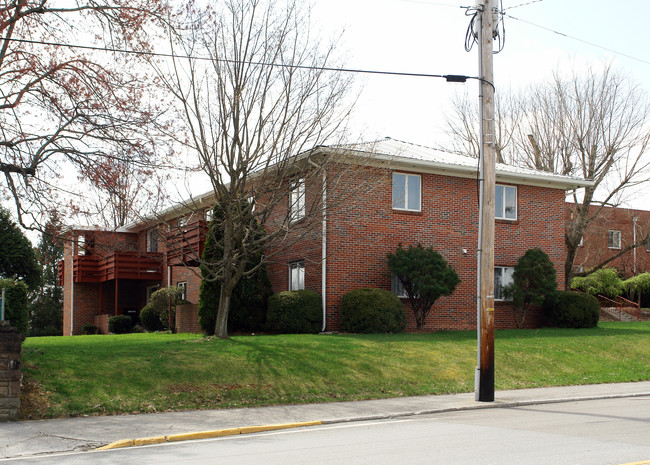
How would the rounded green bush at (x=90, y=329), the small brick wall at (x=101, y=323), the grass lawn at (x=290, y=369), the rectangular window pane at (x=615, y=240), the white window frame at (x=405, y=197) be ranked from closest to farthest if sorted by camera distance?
the grass lawn at (x=290, y=369)
the white window frame at (x=405, y=197)
the small brick wall at (x=101, y=323)
the rounded green bush at (x=90, y=329)
the rectangular window pane at (x=615, y=240)

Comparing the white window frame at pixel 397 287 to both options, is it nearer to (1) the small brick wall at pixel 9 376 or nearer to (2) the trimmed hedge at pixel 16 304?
(2) the trimmed hedge at pixel 16 304

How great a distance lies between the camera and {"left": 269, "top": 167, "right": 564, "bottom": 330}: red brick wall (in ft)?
73.2

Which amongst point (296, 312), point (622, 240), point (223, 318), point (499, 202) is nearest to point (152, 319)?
point (296, 312)

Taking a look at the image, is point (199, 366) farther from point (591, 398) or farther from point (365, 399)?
point (591, 398)

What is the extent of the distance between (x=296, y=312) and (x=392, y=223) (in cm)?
460

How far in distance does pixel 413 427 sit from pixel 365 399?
10.4ft

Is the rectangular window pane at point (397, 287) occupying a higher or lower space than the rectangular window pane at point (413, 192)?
lower

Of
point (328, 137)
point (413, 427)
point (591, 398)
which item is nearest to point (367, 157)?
point (328, 137)

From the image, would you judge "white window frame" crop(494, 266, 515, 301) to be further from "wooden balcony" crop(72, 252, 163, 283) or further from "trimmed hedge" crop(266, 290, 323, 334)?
"wooden balcony" crop(72, 252, 163, 283)

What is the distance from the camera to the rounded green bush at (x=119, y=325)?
32844mm

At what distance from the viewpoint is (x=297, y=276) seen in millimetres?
24141

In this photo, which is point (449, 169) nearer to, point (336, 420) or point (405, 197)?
point (405, 197)

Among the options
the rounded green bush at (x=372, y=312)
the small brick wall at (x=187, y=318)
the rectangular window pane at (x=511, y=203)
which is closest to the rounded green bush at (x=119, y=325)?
the small brick wall at (x=187, y=318)

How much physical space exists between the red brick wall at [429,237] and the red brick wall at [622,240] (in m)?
15.7
